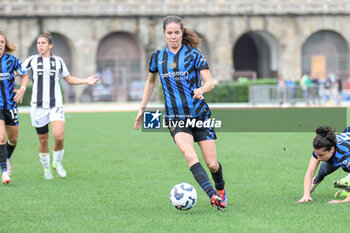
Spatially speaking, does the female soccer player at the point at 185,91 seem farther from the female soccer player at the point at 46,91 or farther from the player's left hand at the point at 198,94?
the female soccer player at the point at 46,91

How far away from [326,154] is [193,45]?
200 centimetres

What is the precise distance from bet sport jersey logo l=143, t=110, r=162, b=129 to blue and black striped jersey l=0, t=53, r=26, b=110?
2.46m

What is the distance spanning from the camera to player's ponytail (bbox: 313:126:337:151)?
751 cm

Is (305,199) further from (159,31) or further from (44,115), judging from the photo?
(159,31)

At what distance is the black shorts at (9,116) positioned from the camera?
1002cm

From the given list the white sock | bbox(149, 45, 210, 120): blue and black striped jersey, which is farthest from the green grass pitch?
bbox(149, 45, 210, 120): blue and black striped jersey

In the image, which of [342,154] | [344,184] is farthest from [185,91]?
[344,184]

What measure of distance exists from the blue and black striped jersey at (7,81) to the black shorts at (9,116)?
6cm

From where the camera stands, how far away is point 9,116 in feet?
33.4

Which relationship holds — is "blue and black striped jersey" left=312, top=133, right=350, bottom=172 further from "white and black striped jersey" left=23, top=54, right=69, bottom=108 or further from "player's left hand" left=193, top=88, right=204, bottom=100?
"white and black striped jersey" left=23, top=54, right=69, bottom=108

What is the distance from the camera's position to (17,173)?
37.5ft

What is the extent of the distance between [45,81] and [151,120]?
2441 mm

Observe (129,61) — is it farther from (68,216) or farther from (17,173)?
(68,216)

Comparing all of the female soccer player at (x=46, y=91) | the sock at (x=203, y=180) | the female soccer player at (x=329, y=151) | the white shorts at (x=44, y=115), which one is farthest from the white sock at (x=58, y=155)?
the female soccer player at (x=329, y=151)
